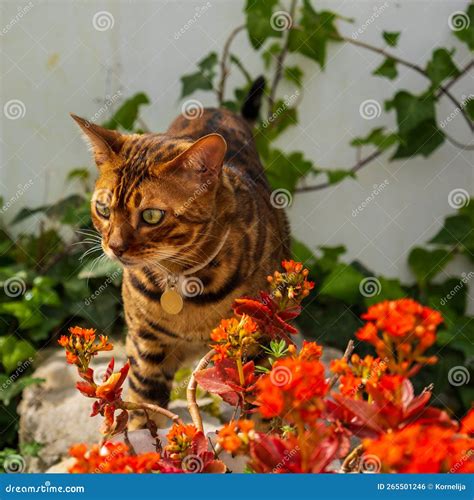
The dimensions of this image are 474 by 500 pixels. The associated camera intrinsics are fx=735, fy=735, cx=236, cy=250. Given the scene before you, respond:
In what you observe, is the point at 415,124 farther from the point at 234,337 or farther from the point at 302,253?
the point at 234,337

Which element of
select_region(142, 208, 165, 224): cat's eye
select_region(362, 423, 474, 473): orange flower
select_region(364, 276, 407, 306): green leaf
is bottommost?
select_region(142, 208, 165, 224): cat's eye

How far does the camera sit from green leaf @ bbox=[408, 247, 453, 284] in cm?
310

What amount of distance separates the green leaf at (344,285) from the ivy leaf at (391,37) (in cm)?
94

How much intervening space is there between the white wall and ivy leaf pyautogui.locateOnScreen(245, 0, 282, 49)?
161mm

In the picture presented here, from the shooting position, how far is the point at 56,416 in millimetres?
2326

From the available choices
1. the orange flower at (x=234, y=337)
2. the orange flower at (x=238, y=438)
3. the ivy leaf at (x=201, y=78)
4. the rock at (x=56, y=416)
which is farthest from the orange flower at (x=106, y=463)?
the ivy leaf at (x=201, y=78)

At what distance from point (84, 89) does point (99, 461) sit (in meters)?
2.76

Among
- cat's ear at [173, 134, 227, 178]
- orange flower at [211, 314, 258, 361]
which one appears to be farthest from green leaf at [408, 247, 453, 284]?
orange flower at [211, 314, 258, 361]

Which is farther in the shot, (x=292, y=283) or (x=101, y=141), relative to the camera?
(x=101, y=141)

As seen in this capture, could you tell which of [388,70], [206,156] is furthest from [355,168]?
[206,156]

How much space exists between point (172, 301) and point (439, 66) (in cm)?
183

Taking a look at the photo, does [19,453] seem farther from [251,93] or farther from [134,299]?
[251,93]

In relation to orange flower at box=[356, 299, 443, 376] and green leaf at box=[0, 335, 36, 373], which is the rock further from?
orange flower at box=[356, 299, 443, 376]

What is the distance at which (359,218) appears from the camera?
3.20 meters
